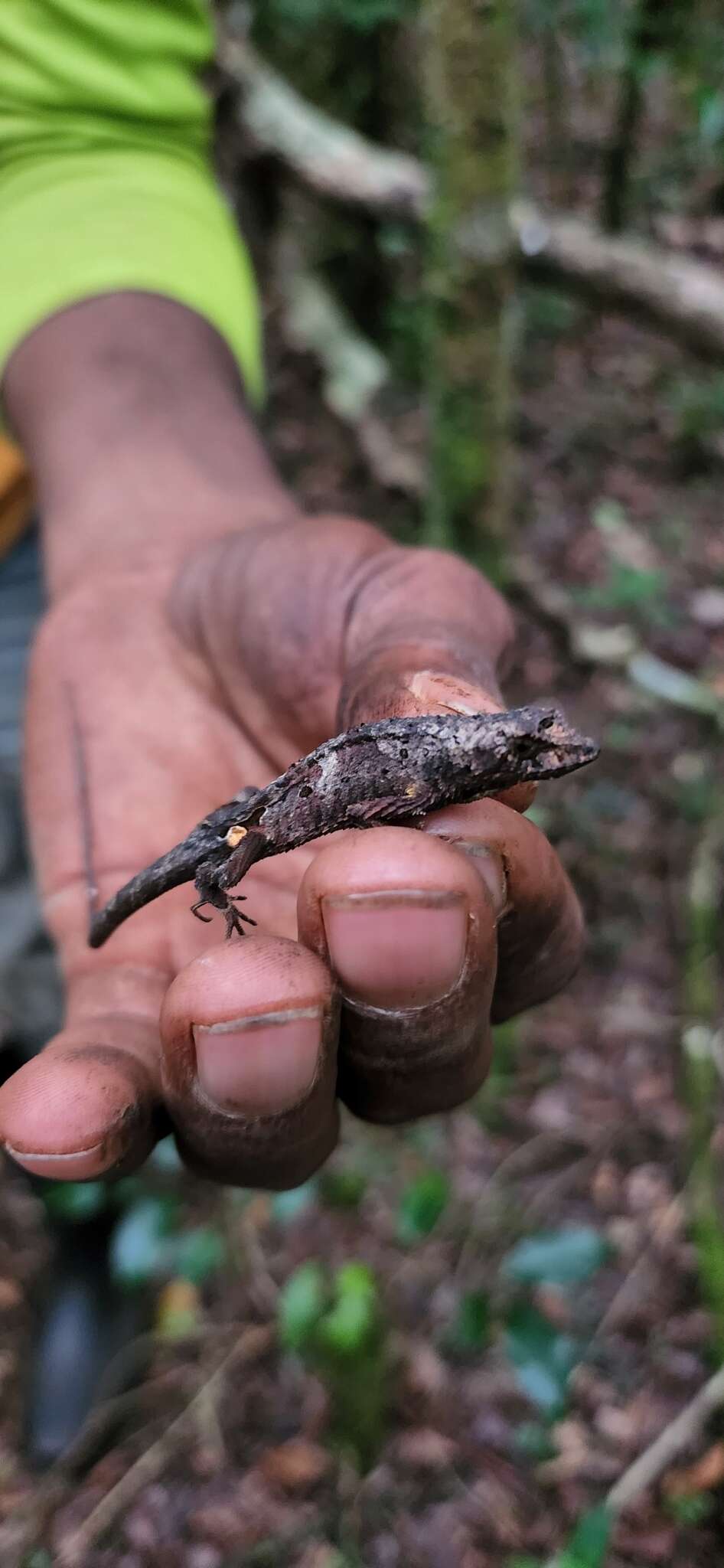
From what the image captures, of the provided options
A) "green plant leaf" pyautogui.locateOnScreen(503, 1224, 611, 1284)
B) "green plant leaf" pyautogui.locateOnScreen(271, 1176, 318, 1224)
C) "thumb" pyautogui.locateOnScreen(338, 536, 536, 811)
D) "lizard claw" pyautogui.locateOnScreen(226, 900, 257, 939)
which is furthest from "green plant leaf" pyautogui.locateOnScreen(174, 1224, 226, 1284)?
"thumb" pyautogui.locateOnScreen(338, 536, 536, 811)

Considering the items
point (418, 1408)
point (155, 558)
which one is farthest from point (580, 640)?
point (418, 1408)

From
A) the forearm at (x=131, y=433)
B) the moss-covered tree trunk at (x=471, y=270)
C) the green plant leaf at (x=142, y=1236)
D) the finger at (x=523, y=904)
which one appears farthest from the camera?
the moss-covered tree trunk at (x=471, y=270)

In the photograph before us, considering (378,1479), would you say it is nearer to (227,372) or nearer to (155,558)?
Result: (155,558)

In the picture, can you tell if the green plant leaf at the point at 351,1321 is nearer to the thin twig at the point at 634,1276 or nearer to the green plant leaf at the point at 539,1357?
the green plant leaf at the point at 539,1357

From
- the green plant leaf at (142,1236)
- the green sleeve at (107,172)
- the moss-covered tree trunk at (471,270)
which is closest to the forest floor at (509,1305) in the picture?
the green plant leaf at (142,1236)

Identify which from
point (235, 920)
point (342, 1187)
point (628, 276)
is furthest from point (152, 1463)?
point (628, 276)

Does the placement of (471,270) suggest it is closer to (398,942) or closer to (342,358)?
(342,358)

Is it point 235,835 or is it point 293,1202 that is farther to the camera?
point 293,1202
